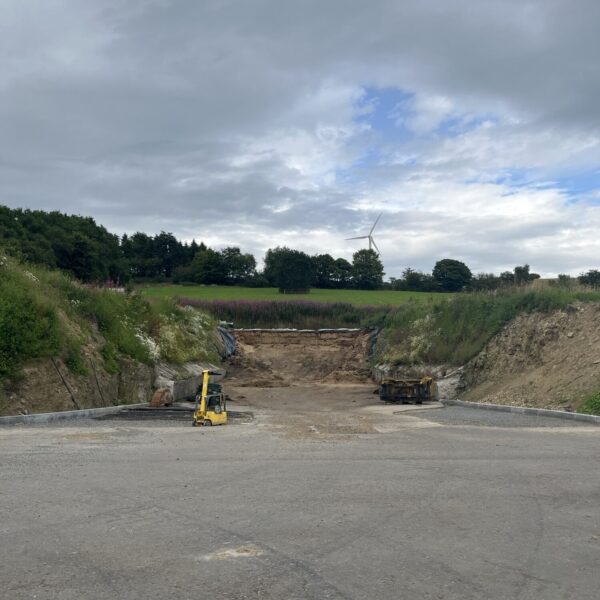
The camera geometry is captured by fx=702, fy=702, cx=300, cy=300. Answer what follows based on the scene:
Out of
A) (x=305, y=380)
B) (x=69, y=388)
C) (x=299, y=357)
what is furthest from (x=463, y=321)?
(x=69, y=388)

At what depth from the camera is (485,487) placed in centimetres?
928

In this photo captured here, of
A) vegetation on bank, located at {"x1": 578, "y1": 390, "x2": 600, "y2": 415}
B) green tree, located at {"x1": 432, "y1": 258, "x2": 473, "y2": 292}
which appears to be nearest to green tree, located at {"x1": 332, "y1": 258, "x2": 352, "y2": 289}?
green tree, located at {"x1": 432, "y1": 258, "x2": 473, "y2": 292}

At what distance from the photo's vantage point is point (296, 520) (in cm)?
739

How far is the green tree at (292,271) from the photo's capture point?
75312mm

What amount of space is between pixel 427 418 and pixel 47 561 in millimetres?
14994

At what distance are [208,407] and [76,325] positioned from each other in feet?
23.3

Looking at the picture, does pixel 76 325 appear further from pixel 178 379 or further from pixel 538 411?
pixel 538 411

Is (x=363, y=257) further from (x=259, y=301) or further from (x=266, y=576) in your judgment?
(x=266, y=576)

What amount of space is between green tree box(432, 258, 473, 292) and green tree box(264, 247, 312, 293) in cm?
2193

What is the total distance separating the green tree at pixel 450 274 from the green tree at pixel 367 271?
7650 mm

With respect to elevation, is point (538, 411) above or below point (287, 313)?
below

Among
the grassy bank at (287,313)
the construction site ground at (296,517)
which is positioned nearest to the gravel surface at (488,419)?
the construction site ground at (296,517)

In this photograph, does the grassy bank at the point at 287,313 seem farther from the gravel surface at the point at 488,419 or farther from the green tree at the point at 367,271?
the green tree at the point at 367,271

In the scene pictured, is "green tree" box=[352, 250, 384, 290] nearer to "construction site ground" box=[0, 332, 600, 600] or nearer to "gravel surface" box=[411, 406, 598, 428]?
"gravel surface" box=[411, 406, 598, 428]
